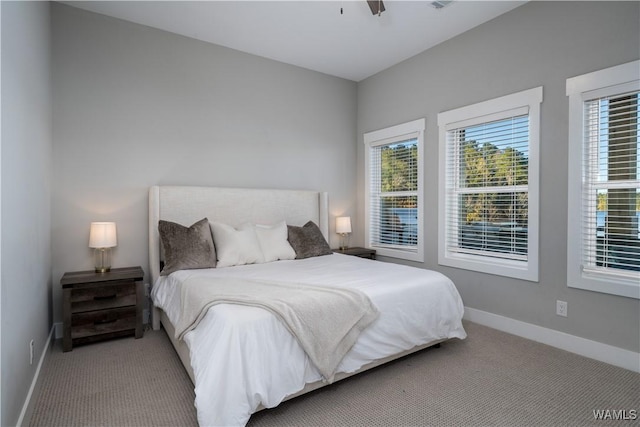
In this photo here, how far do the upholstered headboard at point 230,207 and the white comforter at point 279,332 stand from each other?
68 centimetres

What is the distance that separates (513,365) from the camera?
8.60 ft

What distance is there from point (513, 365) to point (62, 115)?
4.37m

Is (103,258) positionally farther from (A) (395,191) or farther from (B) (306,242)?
(A) (395,191)

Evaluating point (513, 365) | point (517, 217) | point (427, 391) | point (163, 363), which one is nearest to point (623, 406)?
point (513, 365)

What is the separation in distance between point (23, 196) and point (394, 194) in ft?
12.4

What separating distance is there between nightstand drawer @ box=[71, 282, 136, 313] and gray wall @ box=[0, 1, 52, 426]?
22 cm

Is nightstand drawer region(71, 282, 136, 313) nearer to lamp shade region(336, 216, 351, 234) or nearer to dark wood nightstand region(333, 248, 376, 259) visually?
dark wood nightstand region(333, 248, 376, 259)

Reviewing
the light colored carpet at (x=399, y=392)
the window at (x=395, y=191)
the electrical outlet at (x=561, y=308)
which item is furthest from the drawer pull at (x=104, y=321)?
the electrical outlet at (x=561, y=308)

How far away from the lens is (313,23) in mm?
3494

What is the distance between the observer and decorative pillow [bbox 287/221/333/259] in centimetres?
388

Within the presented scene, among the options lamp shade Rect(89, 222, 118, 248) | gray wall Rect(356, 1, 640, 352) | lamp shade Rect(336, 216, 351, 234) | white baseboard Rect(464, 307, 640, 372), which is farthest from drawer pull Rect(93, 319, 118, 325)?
white baseboard Rect(464, 307, 640, 372)

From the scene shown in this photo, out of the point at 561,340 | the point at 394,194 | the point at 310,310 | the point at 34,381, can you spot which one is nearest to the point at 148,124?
the point at 34,381

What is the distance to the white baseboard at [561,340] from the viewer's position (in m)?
2.58

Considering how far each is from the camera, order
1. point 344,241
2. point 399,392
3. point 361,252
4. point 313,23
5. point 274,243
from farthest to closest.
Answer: point 344,241 < point 361,252 < point 274,243 < point 313,23 < point 399,392
